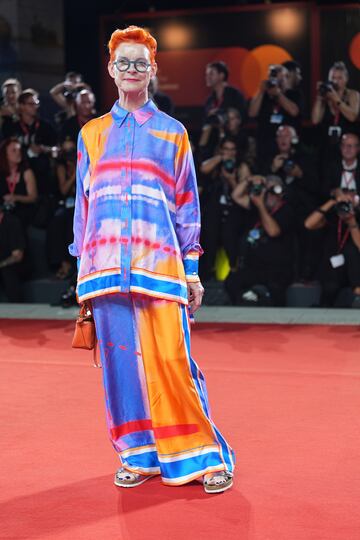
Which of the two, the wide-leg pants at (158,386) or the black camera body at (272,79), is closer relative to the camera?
the wide-leg pants at (158,386)

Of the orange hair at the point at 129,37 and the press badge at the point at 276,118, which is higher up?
the press badge at the point at 276,118

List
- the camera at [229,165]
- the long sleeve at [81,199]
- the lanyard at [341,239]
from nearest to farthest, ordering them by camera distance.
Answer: the long sleeve at [81,199] < the lanyard at [341,239] < the camera at [229,165]

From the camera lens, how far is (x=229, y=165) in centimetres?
765

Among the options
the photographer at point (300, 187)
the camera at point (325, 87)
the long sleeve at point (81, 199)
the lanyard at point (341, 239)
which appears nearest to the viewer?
the long sleeve at point (81, 199)

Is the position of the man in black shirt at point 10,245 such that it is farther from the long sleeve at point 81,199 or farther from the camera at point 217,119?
the long sleeve at point 81,199

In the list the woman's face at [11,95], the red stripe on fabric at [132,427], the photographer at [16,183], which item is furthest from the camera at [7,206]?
the red stripe on fabric at [132,427]

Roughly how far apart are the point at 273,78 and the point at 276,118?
30cm

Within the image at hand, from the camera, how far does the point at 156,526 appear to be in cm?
296

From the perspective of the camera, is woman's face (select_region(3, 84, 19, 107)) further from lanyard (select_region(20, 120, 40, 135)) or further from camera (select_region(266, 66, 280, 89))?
camera (select_region(266, 66, 280, 89))

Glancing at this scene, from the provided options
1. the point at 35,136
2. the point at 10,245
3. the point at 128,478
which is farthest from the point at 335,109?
the point at 128,478

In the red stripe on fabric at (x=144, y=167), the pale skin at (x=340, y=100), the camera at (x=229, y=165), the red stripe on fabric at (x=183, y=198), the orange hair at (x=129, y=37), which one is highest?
the pale skin at (x=340, y=100)

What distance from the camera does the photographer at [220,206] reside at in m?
7.57

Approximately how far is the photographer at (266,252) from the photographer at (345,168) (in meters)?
0.37

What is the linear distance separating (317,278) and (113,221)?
4334mm
